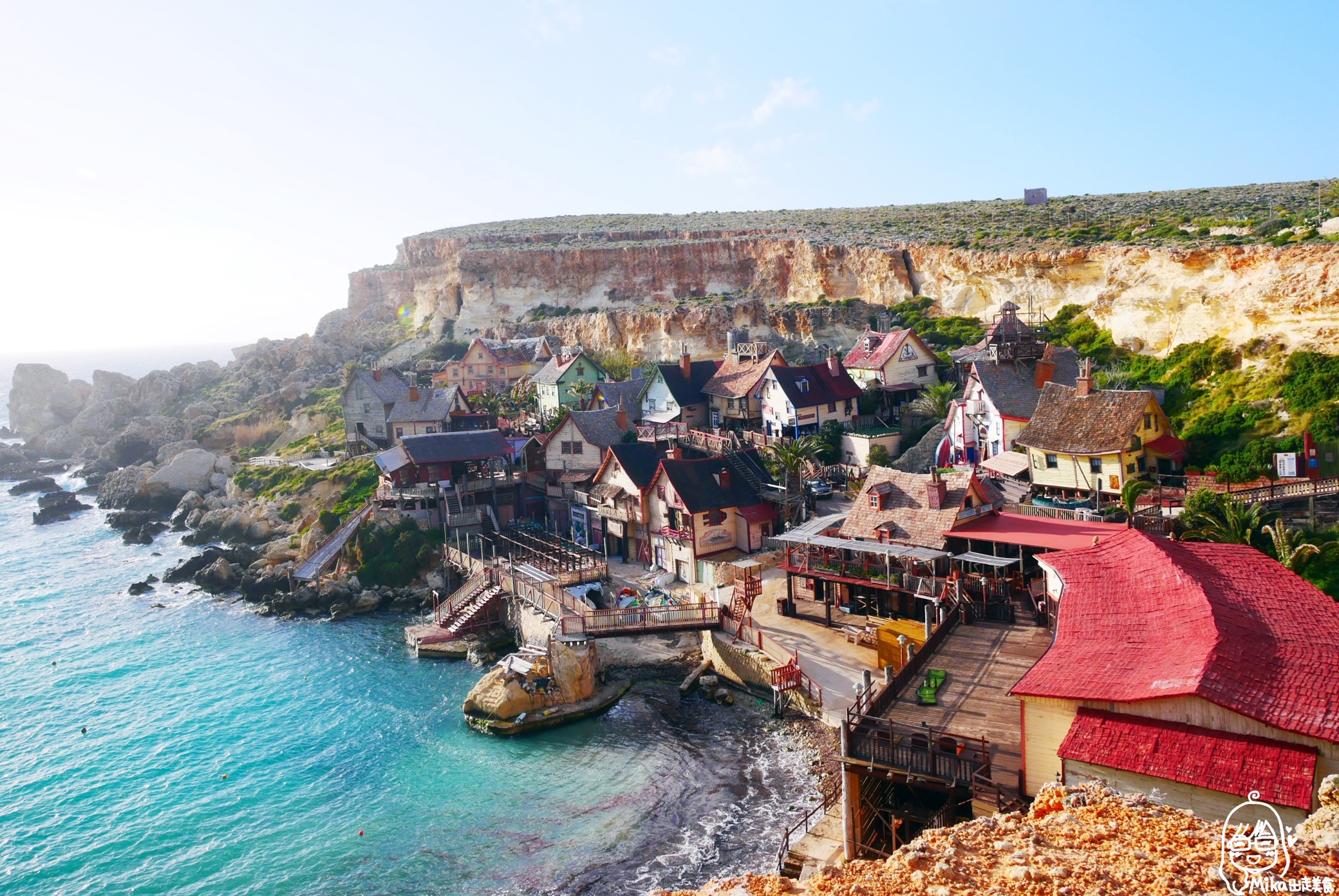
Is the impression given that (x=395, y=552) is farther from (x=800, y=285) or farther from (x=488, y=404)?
(x=800, y=285)

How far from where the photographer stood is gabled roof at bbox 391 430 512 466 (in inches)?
A: 2112

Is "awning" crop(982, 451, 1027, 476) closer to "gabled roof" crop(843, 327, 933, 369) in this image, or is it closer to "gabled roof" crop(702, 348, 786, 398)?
"gabled roof" crop(843, 327, 933, 369)

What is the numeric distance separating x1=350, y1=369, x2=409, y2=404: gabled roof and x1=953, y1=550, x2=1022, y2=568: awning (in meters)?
54.7

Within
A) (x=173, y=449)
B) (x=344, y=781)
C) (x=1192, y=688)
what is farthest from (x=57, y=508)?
(x=1192, y=688)

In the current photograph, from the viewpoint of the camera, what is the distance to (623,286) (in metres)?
113

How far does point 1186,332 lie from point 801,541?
27.4 m

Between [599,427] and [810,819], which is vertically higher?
[599,427]

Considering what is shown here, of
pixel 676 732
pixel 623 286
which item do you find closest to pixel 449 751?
pixel 676 732

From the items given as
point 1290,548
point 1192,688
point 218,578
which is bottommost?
point 218,578

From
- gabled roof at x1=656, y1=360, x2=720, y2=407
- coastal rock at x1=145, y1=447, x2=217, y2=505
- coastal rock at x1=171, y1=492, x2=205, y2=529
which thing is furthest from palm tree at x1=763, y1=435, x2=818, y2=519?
coastal rock at x1=145, y1=447, x2=217, y2=505

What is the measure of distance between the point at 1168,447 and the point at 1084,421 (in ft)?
11.8

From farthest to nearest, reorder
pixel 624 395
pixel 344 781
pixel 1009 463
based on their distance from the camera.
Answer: pixel 624 395
pixel 1009 463
pixel 344 781

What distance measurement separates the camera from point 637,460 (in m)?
48.2

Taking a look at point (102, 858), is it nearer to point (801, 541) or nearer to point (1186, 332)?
point (801, 541)
